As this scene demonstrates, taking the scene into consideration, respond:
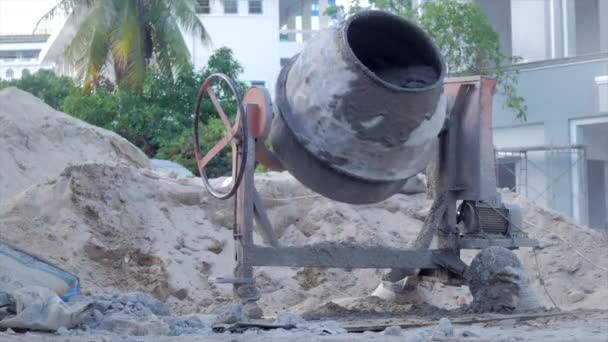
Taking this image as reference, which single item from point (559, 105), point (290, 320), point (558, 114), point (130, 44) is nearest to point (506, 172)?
point (558, 114)

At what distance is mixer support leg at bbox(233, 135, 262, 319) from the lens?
7416mm

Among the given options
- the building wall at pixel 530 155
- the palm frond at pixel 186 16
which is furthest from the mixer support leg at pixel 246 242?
the palm frond at pixel 186 16

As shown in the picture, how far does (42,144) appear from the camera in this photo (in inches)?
494

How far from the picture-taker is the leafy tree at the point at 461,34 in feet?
54.2

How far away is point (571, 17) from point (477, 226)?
1055cm

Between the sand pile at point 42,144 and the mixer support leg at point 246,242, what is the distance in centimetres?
475

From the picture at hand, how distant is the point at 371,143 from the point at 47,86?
24.9 metres

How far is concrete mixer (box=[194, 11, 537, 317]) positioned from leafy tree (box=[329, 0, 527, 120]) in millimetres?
8413

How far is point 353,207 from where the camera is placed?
1058cm

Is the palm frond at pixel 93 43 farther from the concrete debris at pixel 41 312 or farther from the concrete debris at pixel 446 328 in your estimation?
the concrete debris at pixel 446 328

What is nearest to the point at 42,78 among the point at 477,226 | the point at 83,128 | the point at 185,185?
the point at 83,128

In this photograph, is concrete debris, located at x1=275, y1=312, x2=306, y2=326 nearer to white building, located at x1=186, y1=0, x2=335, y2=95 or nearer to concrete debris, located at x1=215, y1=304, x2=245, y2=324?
concrete debris, located at x1=215, y1=304, x2=245, y2=324

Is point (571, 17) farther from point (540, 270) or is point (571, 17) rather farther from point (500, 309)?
point (500, 309)

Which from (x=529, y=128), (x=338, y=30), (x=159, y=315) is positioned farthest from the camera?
(x=529, y=128)
